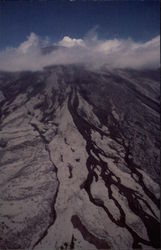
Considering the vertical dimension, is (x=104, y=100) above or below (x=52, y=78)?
below

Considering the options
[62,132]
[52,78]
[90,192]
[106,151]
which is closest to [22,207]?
[90,192]

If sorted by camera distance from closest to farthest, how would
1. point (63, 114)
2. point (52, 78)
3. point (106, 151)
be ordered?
point (106, 151) < point (63, 114) < point (52, 78)

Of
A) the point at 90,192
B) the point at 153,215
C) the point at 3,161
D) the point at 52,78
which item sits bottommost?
the point at 153,215

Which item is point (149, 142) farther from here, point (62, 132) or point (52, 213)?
point (52, 213)

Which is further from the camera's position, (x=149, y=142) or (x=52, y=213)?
(x=149, y=142)

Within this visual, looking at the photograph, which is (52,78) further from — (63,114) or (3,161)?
(3,161)

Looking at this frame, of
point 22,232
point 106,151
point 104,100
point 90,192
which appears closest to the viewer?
point 22,232

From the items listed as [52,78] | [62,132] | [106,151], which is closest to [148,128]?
[106,151]
